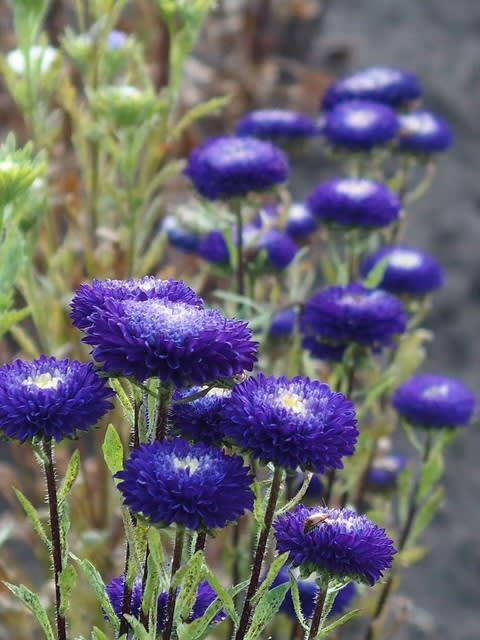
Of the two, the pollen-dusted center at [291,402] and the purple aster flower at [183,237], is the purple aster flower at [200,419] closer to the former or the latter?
the pollen-dusted center at [291,402]

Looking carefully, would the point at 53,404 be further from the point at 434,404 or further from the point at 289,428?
the point at 434,404

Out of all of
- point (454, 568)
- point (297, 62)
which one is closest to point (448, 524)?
point (454, 568)

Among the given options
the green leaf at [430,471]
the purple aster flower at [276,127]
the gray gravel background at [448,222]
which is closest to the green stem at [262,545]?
the green leaf at [430,471]

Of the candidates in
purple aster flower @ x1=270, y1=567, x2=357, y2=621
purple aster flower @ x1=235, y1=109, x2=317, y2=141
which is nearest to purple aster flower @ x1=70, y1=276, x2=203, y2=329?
purple aster flower @ x1=270, y1=567, x2=357, y2=621

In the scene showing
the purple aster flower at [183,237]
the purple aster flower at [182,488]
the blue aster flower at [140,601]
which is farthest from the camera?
the purple aster flower at [183,237]

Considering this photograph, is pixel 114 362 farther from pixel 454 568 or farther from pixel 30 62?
pixel 454 568
